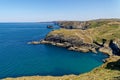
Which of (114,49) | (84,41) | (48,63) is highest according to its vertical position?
(84,41)

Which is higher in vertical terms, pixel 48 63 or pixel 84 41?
pixel 84 41

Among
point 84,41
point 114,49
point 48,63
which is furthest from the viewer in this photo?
point 84,41

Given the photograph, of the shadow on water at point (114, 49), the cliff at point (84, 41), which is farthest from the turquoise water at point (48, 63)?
the shadow on water at point (114, 49)

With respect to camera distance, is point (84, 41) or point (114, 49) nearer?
point (114, 49)

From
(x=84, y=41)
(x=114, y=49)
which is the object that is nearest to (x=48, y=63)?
(x=114, y=49)

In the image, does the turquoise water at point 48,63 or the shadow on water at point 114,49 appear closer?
the turquoise water at point 48,63

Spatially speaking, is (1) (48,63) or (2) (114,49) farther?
(2) (114,49)

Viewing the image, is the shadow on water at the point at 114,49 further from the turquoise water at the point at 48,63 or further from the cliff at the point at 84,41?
the turquoise water at the point at 48,63

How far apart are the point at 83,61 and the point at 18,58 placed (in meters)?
41.3

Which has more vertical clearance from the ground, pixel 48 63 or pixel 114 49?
pixel 48 63

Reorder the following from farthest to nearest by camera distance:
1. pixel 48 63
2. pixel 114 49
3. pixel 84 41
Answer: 1. pixel 84 41
2. pixel 114 49
3. pixel 48 63

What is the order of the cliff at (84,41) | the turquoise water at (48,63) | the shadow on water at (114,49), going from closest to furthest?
the turquoise water at (48,63) < the shadow on water at (114,49) < the cliff at (84,41)

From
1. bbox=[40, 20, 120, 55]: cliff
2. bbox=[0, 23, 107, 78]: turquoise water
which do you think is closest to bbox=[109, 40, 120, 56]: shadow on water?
A: bbox=[40, 20, 120, 55]: cliff

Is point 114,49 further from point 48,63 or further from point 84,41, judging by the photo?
point 48,63
